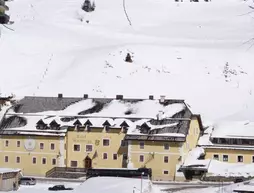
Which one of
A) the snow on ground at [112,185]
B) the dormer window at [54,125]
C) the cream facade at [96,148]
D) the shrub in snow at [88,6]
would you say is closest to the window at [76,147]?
the cream facade at [96,148]

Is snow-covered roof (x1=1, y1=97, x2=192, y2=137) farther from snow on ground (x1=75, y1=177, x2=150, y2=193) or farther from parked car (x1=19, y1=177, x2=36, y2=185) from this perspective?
snow on ground (x1=75, y1=177, x2=150, y2=193)

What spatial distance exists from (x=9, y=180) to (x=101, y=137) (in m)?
13.6

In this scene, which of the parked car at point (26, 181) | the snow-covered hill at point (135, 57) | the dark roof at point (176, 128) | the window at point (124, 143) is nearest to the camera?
the parked car at point (26, 181)

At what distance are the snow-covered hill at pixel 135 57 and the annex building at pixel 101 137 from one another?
38.6ft

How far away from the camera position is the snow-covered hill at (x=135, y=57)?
7106cm

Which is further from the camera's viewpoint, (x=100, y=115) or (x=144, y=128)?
(x=100, y=115)

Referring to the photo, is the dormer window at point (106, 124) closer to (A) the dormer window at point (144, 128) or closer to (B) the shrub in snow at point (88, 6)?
(A) the dormer window at point (144, 128)

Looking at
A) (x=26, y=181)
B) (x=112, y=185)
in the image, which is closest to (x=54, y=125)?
(x=26, y=181)

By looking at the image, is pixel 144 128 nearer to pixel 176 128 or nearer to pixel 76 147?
pixel 176 128

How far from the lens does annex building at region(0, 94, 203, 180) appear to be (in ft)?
166

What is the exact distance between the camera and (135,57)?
79.8 metres

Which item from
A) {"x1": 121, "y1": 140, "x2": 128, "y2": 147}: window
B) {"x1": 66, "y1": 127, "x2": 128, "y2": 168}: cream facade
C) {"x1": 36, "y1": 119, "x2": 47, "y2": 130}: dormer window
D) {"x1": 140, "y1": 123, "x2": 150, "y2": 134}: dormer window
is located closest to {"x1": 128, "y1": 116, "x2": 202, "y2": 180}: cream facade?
{"x1": 121, "y1": 140, "x2": 128, "y2": 147}: window

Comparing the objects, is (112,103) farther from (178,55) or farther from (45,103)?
(178,55)

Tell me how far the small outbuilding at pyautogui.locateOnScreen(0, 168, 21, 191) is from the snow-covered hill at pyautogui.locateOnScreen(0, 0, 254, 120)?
2506 cm
